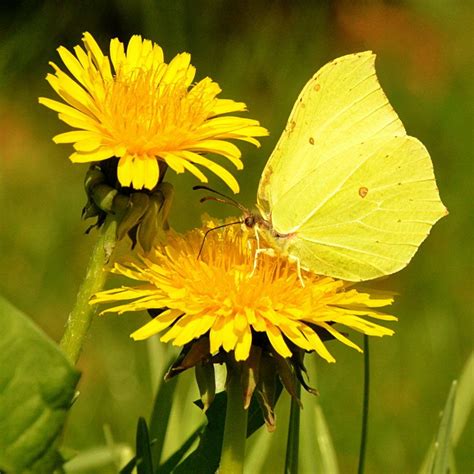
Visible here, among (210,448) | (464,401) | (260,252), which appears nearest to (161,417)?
(210,448)

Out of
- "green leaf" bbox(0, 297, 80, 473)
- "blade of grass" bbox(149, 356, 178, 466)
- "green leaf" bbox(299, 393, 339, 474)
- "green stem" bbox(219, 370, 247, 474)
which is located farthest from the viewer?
"green leaf" bbox(299, 393, 339, 474)

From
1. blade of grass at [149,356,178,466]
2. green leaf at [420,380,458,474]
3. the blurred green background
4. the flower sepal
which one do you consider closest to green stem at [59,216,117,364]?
the flower sepal

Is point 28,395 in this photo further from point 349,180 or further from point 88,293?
point 349,180

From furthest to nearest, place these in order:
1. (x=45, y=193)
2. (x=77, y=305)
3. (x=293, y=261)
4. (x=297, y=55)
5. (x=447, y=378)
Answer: (x=297, y=55) < (x=45, y=193) < (x=447, y=378) < (x=293, y=261) < (x=77, y=305)

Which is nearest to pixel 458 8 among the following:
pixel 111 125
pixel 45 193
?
pixel 45 193

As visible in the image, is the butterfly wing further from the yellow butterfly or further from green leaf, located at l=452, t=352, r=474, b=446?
green leaf, located at l=452, t=352, r=474, b=446

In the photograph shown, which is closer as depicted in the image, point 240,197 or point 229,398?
point 229,398

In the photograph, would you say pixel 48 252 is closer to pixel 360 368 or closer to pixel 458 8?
pixel 360 368
